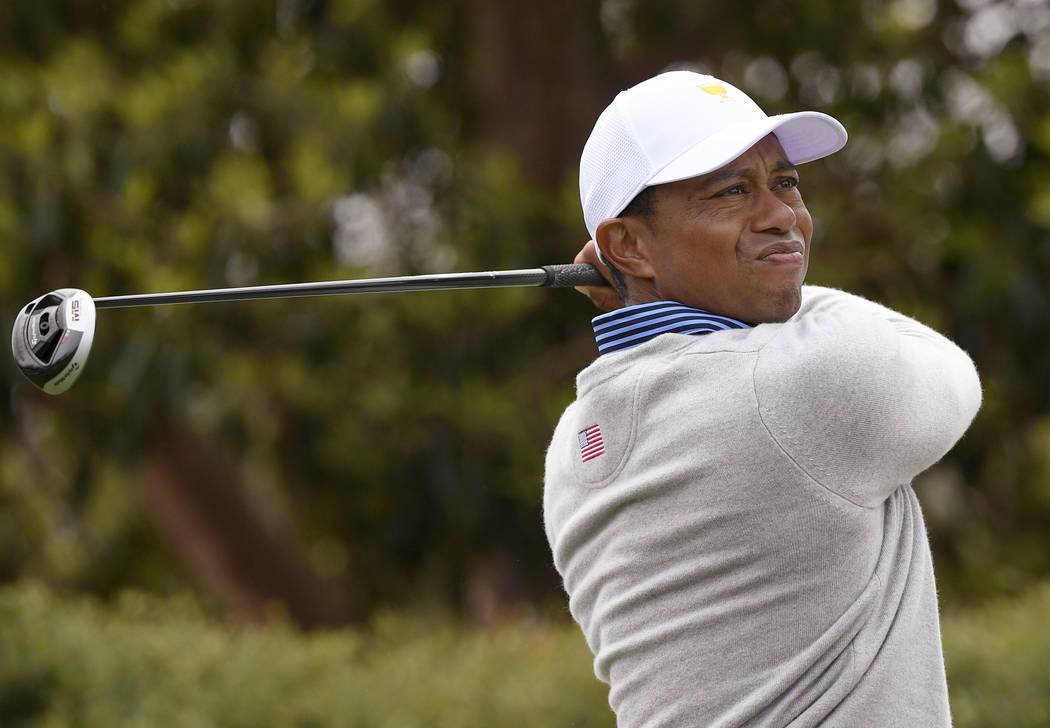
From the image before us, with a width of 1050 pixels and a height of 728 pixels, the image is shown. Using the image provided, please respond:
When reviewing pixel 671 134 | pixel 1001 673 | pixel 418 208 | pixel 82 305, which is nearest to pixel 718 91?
pixel 671 134

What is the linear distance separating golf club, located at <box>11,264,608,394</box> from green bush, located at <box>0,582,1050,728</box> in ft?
8.67

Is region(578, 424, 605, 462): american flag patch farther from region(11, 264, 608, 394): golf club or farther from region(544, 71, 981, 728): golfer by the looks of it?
region(11, 264, 608, 394): golf club

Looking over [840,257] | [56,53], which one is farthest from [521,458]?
[56,53]

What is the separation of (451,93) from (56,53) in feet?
7.37

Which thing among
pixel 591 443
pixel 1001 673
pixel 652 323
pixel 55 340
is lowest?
pixel 1001 673

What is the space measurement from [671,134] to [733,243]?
0.55ft

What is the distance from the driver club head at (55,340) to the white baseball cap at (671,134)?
0.74m

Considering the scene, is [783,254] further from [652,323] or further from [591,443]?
[591,443]

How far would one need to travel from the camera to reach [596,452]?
186cm

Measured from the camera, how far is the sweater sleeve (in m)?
1.66

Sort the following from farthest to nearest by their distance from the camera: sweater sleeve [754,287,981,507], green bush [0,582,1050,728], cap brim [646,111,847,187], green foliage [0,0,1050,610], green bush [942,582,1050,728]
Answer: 1. green foliage [0,0,1050,610]
2. green bush [0,582,1050,728]
3. green bush [942,582,1050,728]
4. cap brim [646,111,847,187]
5. sweater sleeve [754,287,981,507]

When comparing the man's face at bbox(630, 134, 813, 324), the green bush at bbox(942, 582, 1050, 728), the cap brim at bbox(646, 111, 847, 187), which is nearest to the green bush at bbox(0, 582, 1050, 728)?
the green bush at bbox(942, 582, 1050, 728)

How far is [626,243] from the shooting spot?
6.41ft

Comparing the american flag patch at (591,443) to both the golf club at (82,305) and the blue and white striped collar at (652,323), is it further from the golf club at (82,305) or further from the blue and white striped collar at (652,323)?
the golf club at (82,305)
